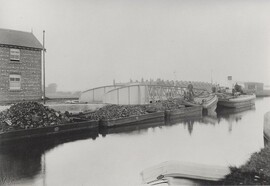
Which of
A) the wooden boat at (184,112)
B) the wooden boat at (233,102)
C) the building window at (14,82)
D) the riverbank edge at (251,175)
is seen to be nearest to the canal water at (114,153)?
the riverbank edge at (251,175)

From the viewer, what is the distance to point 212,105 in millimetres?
20062

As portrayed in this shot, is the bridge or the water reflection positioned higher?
the bridge

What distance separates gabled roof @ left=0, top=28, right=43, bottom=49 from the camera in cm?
1348

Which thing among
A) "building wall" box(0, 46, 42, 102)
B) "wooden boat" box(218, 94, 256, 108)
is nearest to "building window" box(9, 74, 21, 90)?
"building wall" box(0, 46, 42, 102)

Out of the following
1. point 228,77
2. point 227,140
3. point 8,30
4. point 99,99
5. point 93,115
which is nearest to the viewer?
point 227,140

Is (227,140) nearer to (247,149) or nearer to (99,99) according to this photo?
(247,149)

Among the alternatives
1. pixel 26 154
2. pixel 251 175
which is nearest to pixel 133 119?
pixel 26 154

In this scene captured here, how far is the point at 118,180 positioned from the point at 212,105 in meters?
15.9

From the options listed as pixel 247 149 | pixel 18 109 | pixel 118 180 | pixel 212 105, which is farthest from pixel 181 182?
pixel 212 105

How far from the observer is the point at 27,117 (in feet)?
29.8

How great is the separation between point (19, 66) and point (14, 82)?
95 cm

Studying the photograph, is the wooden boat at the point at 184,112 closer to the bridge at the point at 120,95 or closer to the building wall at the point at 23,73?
the bridge at the point at 120,95

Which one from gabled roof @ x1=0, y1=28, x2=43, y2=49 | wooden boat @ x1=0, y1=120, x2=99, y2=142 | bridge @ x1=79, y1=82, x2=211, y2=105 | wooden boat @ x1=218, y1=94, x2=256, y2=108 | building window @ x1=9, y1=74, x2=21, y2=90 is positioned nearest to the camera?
wooden boat @ x1=0, y1=120, x2=99, y2=142

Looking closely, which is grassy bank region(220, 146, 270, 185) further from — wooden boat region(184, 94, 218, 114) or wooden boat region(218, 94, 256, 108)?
wooden boat region(218, 94, 256, 108)
